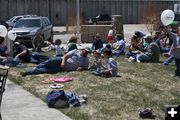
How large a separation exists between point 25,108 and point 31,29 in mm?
15803

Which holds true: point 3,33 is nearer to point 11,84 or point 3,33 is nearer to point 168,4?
point 11,84

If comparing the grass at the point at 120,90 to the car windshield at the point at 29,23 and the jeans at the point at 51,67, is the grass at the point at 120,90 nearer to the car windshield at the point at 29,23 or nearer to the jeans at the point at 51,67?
the jeans at the point at 51,67

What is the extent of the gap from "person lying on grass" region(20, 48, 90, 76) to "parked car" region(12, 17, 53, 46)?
9.89 meters

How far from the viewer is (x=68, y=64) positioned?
1341 cm


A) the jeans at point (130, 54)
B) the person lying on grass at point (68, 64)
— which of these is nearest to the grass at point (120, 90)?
the person lying on grass at point (68, 64)

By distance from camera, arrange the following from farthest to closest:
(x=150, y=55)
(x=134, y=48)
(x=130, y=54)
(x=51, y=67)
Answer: (x=134, y=48)
(x=130, y=54)
(x=150, y=55)
(x=51, y=67)

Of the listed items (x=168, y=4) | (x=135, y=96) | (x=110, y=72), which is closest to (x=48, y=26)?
(x=110, y=72)

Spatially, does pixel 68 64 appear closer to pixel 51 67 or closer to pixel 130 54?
pixel 51 67

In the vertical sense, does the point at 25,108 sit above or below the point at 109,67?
below

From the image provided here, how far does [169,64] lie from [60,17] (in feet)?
163

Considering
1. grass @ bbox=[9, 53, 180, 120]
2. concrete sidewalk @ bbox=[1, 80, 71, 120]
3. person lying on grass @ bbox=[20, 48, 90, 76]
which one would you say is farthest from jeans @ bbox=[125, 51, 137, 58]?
concrete sidewalk @ bbox=[1, 80, 71, 120]

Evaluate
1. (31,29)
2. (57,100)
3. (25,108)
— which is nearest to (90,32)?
(31,29)

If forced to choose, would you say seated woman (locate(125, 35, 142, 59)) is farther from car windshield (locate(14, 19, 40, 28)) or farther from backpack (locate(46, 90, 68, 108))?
car windshield (locate(14, 19, 40, 28))

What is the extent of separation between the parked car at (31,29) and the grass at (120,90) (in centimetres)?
927
